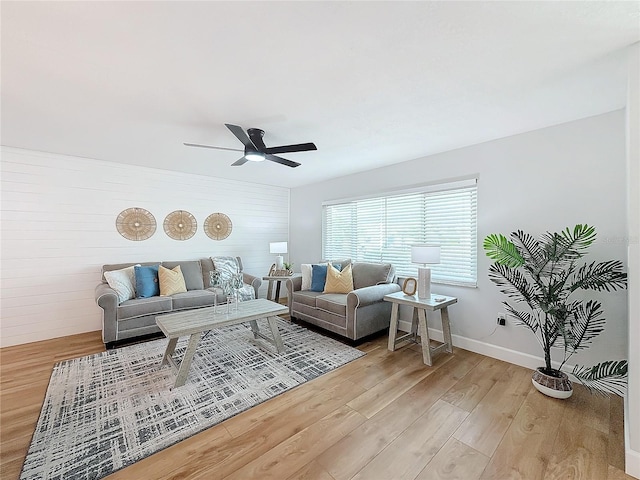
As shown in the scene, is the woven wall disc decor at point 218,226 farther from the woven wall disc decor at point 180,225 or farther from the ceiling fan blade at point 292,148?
the ceiling fan blade at point 292,148

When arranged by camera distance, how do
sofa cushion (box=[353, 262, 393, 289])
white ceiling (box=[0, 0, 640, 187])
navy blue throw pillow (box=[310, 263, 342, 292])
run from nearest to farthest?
white ceiling (box=[0, 0, 640, 187])
sofa cushion (box=[353, 262, 393, 289])
navy blue throw pillow (box=[310, 263, 342, 292])

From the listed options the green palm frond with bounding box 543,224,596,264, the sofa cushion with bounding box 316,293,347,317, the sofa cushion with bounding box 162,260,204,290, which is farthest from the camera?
the sofa cushion with bounding box 162,260,204,290

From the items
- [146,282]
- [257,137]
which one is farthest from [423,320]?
[146,282]

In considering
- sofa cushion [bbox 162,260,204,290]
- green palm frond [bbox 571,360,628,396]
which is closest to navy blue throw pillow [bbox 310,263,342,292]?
sofa cushion [bbox 162,260,204,290]

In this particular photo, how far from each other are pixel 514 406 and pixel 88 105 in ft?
14.1

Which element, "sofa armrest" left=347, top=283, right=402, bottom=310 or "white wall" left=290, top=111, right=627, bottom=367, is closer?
"white wall" left=290, top=111, right=627, bottom=367

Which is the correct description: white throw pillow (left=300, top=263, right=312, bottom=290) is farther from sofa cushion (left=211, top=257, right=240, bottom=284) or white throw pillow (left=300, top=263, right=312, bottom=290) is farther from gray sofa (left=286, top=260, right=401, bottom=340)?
sofa cushion (left=211, top=257, right=240, bottom=284)

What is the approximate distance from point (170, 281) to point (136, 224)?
3.77ft

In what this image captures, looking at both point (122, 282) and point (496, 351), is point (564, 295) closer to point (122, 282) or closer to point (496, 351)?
point (496, 351)

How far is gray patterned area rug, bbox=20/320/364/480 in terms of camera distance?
165 centimetres

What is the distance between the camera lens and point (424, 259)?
2982 mm

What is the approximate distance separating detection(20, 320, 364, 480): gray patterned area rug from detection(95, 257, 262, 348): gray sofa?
214 millimetres

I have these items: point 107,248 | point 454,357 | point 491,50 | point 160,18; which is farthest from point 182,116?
point 454,357

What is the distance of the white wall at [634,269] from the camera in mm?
1508
